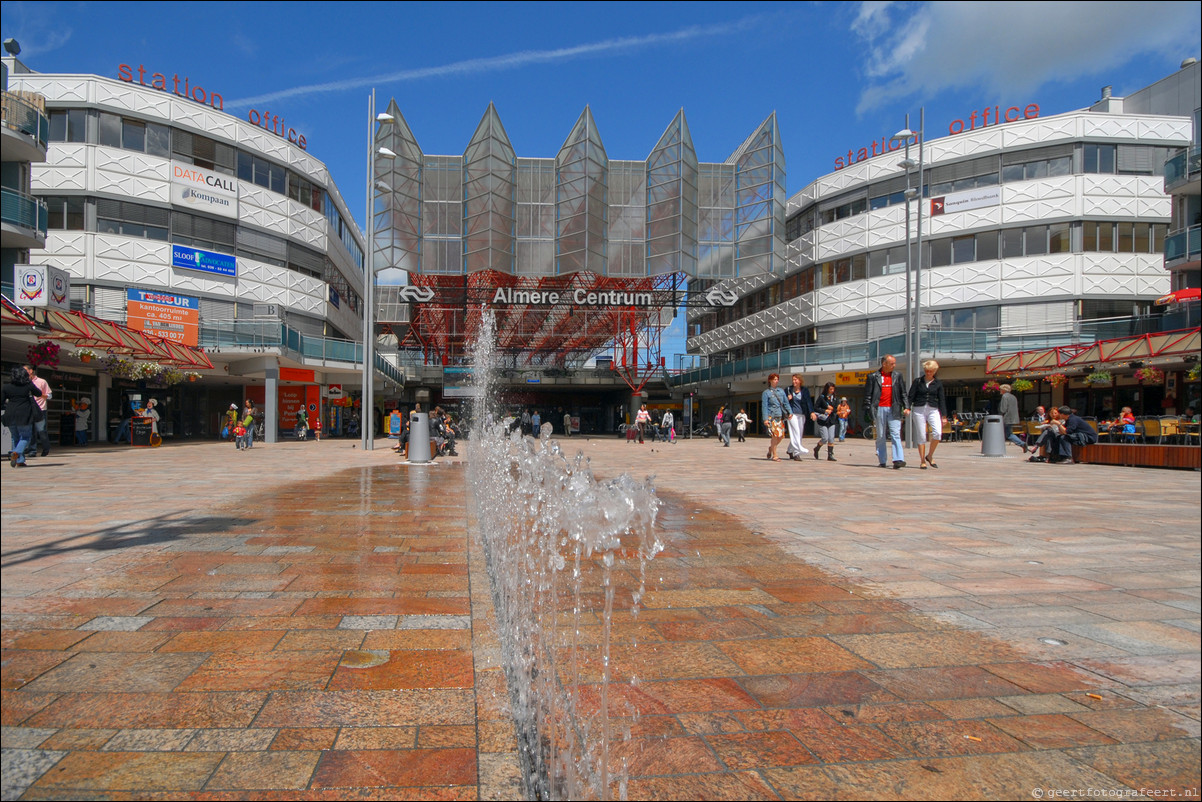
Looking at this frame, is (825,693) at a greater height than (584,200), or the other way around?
(584,200)

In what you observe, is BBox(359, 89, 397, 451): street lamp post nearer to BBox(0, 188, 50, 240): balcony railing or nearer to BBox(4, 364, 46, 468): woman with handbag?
BBox(0, 188, 50, 240): balcony railing

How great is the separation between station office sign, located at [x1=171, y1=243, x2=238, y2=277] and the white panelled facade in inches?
1191

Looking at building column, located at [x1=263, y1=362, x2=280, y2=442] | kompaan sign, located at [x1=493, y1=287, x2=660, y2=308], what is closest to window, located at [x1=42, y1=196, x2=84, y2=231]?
building column, located at [x1=263, y1=362, x2=280, y2=442]

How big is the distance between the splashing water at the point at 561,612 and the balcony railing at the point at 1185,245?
2765 centimetres

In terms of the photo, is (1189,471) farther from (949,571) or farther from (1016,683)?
(949,571)

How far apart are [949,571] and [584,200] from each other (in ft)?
115

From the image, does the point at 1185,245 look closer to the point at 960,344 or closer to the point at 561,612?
the point at 960,344

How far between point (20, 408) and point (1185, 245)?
3303 centimetres

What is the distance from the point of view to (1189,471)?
1294mm

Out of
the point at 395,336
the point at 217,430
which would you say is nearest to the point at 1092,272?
the point at 217,430

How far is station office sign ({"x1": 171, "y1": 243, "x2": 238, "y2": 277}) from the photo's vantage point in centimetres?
3070

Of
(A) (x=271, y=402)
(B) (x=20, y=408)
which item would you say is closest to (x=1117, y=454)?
(B) (x=20, y=408)

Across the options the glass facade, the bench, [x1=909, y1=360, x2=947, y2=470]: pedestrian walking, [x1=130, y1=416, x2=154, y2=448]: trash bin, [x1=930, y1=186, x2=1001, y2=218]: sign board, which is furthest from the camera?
the glass facade

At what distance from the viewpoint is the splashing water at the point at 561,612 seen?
2172 millimetres
